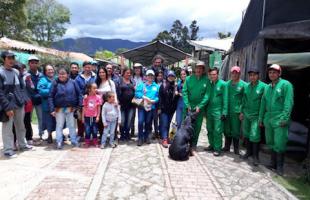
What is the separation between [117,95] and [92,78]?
76 cm

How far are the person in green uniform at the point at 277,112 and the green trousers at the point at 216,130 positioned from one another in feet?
3.38

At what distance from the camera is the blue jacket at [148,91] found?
762cm

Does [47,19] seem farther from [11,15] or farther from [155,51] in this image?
[155,51]

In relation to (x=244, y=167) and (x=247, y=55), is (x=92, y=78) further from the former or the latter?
(x=247, y=55)

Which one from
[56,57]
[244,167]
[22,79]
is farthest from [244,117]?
[56,57]

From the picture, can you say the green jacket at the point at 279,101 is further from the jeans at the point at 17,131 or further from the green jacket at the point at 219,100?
the jeans at the point at 17,131

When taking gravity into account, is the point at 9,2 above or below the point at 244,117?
above

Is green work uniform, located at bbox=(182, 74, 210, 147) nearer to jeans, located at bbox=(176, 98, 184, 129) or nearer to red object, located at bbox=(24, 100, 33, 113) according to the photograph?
jeans, located at bbox=(176, 98, 184, 129)

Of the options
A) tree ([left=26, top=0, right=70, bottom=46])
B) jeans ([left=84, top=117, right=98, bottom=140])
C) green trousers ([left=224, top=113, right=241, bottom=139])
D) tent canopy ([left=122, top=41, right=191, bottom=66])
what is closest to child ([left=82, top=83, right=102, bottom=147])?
jeans ([left=84, top=117, right=98, bottom=140])

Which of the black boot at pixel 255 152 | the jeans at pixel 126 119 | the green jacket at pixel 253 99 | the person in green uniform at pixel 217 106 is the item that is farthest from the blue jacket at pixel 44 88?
the black boot at pixel 255 152

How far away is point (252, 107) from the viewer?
6.85 metres

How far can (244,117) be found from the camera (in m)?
7.11

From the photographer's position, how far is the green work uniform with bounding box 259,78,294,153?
6070 millimetres

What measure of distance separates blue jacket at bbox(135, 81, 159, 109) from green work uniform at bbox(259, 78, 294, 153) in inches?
102
